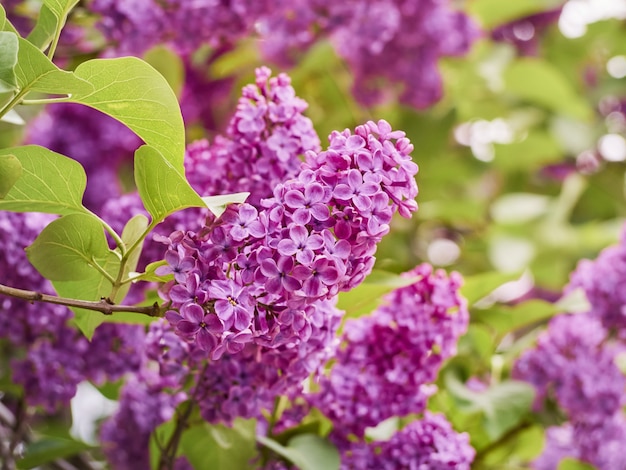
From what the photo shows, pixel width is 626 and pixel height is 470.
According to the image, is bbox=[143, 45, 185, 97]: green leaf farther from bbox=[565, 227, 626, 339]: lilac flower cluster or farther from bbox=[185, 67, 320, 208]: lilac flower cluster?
bbox=[565, 227, 626, 339]: lilac flower cluster

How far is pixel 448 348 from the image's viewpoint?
83 cm

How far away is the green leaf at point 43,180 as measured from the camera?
61 centimetres

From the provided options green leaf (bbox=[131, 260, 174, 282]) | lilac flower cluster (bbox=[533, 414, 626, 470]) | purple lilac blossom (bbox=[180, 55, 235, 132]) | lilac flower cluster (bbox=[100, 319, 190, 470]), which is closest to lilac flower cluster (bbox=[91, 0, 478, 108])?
purple lilac blossom (bbox=[180, 55, 235, 132])

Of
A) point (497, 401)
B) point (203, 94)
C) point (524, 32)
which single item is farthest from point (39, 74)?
point (524, 32)

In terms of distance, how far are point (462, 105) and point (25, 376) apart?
1.21 metres

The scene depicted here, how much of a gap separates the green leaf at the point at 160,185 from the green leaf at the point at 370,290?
0.68 feet

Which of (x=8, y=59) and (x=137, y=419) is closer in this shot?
(x=8, y=59)

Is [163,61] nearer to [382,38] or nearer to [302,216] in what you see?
[382,38]

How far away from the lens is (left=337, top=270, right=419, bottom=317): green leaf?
2.45 feet

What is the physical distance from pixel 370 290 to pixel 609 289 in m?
0.46

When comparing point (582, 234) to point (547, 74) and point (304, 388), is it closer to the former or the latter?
point (547, 74)

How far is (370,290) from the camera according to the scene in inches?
29.6

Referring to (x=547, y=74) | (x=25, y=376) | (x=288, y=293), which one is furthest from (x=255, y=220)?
(x=547, y=74)

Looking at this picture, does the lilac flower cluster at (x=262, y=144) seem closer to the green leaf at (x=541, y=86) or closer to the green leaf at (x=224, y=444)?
the green leaf at (x=224, y=444)
